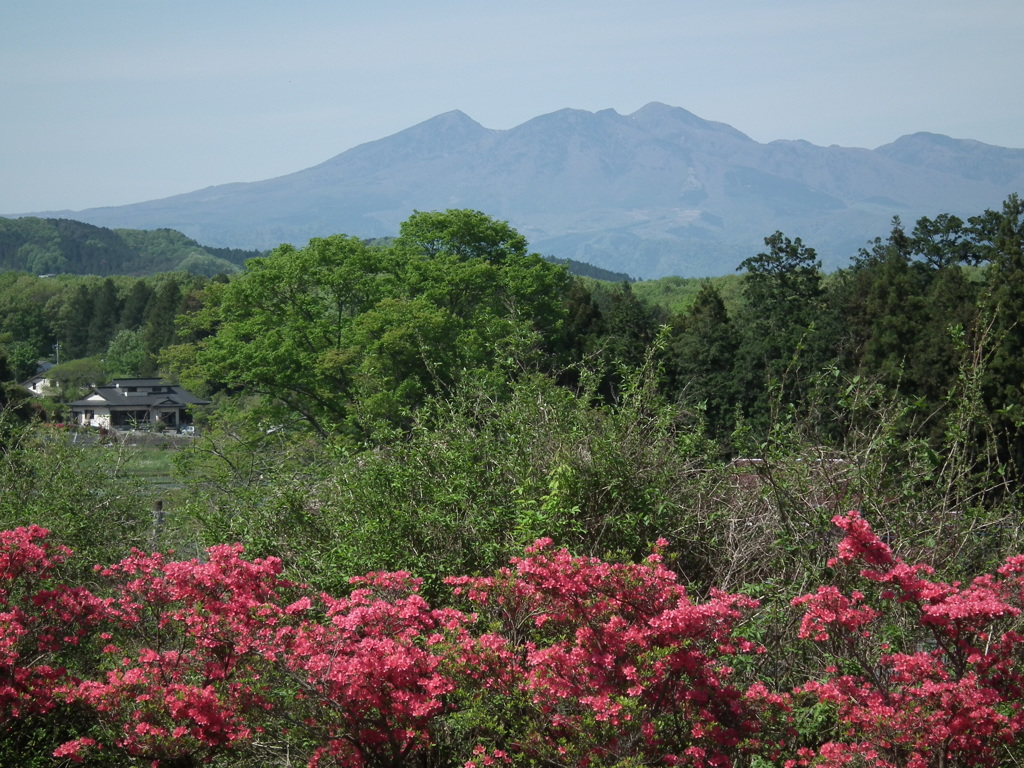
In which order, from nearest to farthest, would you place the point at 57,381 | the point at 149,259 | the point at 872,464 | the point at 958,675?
the point at 958,675 → the point at 872,464 → the point at 57,381 → the point at 149,259

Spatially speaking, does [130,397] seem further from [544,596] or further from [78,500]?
[544,596]

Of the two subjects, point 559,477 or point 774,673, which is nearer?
point 774,673

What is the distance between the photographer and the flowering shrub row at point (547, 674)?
4.38 meters

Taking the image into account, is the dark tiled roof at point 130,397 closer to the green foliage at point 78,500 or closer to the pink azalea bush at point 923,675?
the green foliage at point 78,500

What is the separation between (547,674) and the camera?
14.8ft

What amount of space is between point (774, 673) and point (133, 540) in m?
5.26

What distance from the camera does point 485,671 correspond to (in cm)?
474

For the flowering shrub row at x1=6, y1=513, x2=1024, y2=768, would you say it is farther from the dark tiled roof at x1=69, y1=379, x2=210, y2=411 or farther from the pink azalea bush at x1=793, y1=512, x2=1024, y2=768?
the dark tiled roof at x1=69, y1=379, x2=210, y2=411

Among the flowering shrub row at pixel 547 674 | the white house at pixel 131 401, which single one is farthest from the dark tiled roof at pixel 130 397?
the flowering shrub row at pixel 547 674

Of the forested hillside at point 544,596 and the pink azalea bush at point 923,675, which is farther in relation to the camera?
the forested hillside at point 544,596

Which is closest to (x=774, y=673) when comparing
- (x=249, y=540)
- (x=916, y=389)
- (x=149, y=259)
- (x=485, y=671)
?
(x=485, y=671)

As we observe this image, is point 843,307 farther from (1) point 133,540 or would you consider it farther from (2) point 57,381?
(2) point 57,381

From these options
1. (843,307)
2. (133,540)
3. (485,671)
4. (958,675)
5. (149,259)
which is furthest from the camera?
(149,259)

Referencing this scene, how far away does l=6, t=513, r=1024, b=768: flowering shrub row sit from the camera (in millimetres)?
4383
